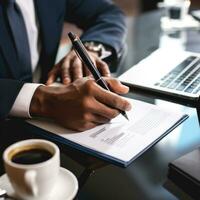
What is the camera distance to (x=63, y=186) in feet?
2.10

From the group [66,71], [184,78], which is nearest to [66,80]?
[66,71]

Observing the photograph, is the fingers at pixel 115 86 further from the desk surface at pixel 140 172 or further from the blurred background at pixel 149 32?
the blurred background at pixel 149 32

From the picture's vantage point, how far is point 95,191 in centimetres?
67

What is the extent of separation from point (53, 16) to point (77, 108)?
0.60 meters

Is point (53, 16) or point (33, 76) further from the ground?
point (53, 16)

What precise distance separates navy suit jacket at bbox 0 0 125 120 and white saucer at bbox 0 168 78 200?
0.46 m

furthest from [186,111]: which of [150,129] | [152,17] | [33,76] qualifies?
[152,17]

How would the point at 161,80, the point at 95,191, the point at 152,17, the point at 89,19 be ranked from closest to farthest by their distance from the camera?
1. the point at 95,191
2. the point at 161,80
3. the point at 89,19
4. the point at 152,17

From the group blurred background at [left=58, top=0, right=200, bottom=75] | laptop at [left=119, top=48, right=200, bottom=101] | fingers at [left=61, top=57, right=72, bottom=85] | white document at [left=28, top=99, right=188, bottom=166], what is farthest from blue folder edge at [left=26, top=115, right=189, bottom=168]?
blurred background at [left=58, top=0, right=200, bottom=75]

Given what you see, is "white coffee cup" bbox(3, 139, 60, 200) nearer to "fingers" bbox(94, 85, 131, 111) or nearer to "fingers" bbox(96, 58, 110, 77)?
"fingers" bbox(94, 85, 131, 111)

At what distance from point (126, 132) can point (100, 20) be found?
0.68m

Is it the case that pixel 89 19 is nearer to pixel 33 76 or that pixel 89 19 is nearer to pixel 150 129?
pixel 33 76

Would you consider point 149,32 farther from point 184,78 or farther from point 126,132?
point 126,132

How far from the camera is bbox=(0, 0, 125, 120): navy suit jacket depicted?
1163mm
